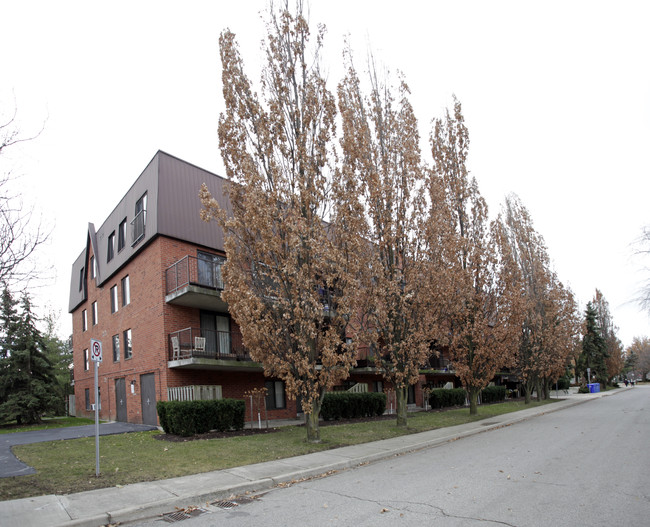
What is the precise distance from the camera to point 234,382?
19.4 metres

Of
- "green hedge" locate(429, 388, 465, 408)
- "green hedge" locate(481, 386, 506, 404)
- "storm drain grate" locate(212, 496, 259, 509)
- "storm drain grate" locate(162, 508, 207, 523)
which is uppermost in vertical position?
"storm drain grate" locate(162, 508, 207, 523)

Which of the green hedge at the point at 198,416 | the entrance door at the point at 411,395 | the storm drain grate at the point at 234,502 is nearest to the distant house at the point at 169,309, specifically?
the green hedge at the point at 198,416

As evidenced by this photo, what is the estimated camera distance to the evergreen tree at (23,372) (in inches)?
896

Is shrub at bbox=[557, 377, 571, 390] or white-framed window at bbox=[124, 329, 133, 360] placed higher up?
white-framed window at bbox=[124, 329, 133, 360]

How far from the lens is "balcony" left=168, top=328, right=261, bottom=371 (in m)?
16.6

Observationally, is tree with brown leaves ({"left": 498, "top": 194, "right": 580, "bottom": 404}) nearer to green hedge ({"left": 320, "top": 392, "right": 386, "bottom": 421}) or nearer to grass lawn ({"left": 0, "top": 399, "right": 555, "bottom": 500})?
green hedge ({"left": 320, "top": 392, "right": 386, "bottom": 421})

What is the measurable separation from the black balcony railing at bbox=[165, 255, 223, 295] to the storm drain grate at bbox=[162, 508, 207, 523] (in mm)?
11034

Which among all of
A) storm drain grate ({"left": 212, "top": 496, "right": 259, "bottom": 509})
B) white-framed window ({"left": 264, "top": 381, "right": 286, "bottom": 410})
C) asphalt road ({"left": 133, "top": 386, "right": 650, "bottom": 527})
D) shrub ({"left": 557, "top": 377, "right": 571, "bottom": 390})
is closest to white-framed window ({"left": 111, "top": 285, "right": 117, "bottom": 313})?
white-framed window ({"left": 264, "top": 381, "right": 286, "bottom": 410})

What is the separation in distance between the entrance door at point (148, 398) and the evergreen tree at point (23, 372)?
7784mm

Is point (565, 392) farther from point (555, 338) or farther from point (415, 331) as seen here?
point (415, 331)

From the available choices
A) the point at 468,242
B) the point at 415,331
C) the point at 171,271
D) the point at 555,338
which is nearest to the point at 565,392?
the point at 555,338

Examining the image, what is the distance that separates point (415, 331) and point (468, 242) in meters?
7.46

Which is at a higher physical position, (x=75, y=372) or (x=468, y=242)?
(x=468, y=242)

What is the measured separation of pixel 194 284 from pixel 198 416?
477 centimetres
